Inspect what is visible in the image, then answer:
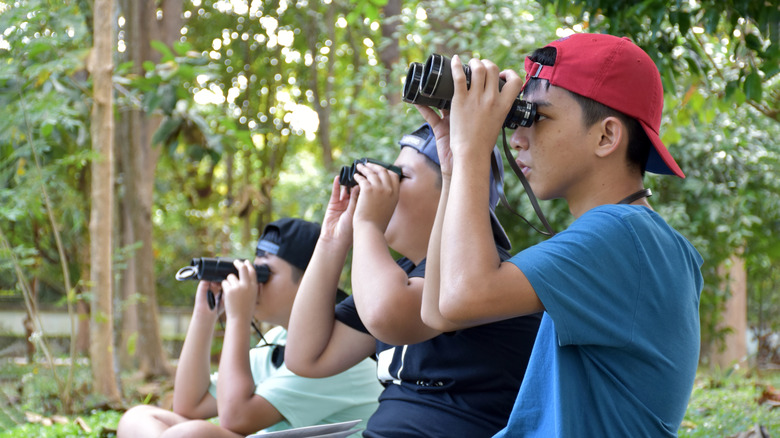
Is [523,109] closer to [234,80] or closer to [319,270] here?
[319,270]

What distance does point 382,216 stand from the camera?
72.9 inches

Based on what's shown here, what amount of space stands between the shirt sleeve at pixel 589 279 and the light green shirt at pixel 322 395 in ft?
4.12

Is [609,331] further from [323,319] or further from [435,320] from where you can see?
[323,319]

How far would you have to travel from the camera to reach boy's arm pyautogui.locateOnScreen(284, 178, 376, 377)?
2102 mm

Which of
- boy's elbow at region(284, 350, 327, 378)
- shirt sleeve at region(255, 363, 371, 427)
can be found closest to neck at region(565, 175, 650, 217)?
boy's elbow at region(284, 350, 327, 378)

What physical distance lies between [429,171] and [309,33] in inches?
376

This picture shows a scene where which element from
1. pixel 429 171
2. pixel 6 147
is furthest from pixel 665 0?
pixel 6 147

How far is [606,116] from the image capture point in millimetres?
1396

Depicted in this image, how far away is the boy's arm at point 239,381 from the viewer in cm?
241

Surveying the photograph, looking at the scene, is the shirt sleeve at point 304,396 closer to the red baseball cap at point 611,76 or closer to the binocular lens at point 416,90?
the binocular lens at point 416,90

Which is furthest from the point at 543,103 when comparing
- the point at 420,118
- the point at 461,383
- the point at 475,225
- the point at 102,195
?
the point at 420,118

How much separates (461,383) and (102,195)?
3417 mm

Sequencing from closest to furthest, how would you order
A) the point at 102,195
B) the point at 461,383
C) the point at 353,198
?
the point at 461,383 < the point at 353,198 < the point at 102,195

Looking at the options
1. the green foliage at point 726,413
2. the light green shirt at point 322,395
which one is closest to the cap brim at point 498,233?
the light green shirt at point 322,395
